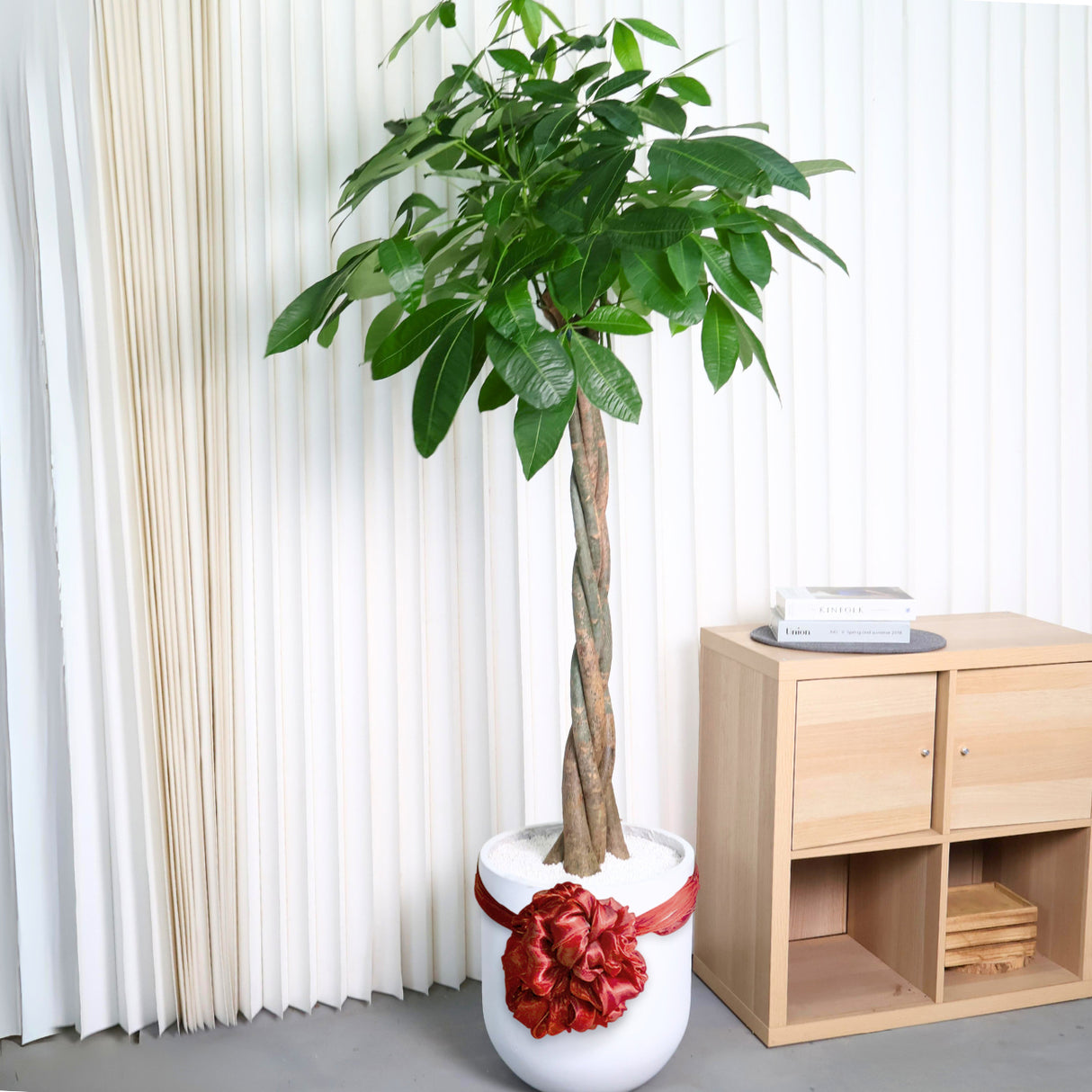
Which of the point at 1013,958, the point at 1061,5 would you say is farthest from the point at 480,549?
the point at 1061,5

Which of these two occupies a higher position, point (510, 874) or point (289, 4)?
point (289, 4)

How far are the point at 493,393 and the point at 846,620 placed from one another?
0.80 metres

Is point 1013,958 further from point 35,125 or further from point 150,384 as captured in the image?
point 35,125

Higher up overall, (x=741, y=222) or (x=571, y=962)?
(x=741, y=222)

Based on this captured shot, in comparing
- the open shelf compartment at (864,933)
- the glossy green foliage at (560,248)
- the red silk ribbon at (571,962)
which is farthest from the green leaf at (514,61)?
the open shelf compartment at (864,933)

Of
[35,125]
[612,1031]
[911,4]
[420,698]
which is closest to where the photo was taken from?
[612,1031]

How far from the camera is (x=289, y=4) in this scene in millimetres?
1872

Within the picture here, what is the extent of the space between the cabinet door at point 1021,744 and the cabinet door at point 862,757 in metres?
0.07

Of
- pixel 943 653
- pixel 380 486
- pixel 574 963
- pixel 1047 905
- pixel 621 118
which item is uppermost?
pixel 621 118

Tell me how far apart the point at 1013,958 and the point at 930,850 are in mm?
354

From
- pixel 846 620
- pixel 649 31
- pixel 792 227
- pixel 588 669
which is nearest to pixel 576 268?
pixel 792 227

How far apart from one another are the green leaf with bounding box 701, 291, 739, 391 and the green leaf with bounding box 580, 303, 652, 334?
4.7 inches

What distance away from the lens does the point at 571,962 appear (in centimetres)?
151

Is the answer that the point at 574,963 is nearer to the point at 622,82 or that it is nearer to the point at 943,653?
the point at 943,653
